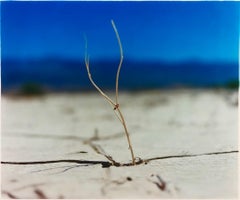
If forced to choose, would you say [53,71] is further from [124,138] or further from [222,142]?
[222,142]

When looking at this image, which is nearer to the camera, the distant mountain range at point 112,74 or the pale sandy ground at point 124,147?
the pale sandy ground at point 124,147

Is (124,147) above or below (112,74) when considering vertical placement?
below

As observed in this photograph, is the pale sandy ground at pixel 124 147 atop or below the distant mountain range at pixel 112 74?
below

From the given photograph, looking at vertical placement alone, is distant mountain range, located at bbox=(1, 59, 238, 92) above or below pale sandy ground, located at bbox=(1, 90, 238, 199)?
above

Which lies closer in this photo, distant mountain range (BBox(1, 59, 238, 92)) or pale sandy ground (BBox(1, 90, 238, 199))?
pale sandy ground (BBox(1, 90, 238, 199))

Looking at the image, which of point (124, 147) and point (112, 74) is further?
point (112, 74)
